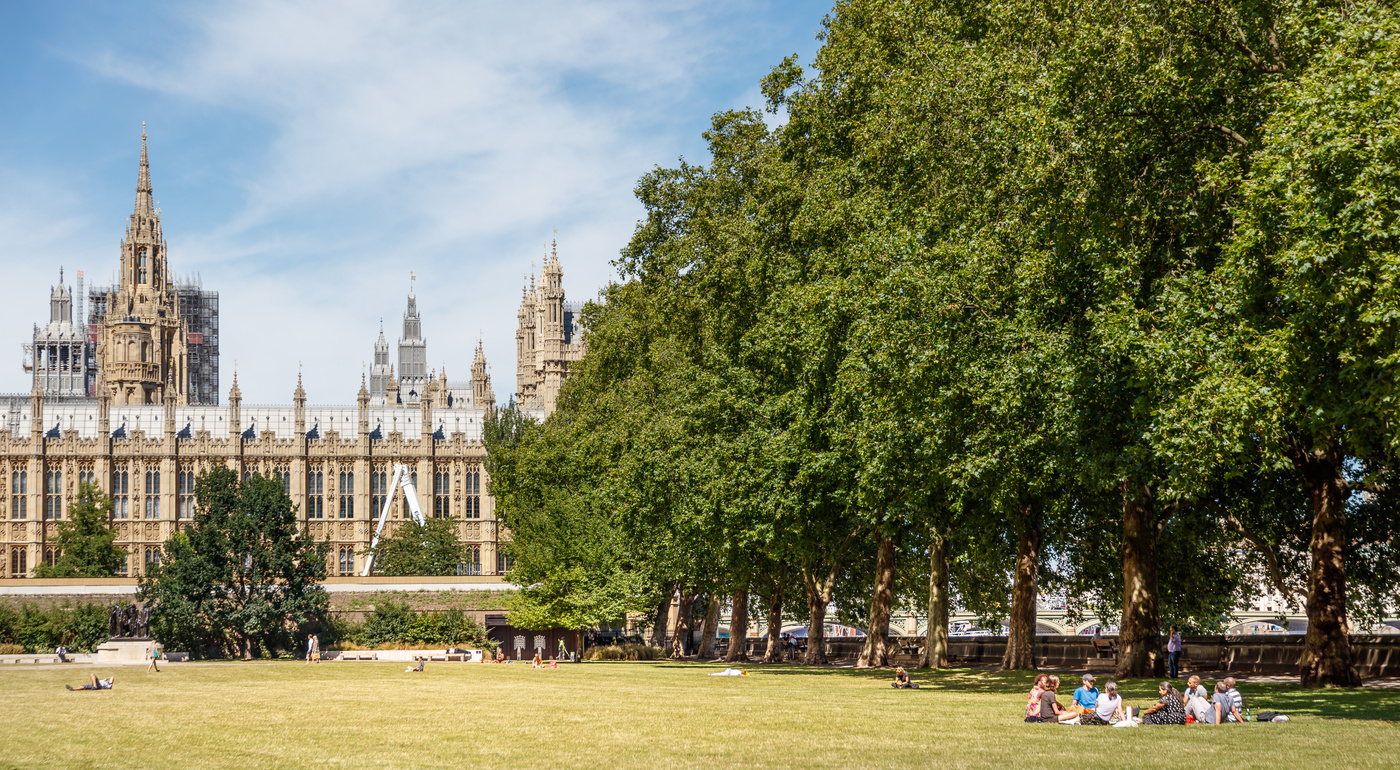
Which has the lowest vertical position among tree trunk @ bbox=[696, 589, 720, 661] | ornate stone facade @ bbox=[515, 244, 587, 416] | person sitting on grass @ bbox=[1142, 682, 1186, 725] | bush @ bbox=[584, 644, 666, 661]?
bush @ bbox=[584, 644, 666, 661]

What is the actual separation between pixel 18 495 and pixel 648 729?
3514 inches

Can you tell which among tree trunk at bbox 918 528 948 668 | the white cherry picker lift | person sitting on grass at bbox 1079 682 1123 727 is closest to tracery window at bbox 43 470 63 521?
the white cherry picker lift

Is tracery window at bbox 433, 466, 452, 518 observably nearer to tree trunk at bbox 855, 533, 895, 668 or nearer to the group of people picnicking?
tree trunk at bbox 855, 533, 895, 668

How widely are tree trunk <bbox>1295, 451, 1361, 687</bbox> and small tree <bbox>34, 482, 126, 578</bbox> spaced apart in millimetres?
69814

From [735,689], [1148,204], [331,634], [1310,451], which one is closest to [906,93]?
Result: [1148,204]

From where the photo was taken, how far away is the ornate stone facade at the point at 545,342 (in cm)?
11112

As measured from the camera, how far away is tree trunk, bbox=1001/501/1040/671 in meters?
32.8

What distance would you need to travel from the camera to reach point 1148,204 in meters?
23.2

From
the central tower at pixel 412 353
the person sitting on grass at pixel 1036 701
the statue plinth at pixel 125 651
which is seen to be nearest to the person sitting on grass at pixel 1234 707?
the person sitting on grass at pixel 1036 701

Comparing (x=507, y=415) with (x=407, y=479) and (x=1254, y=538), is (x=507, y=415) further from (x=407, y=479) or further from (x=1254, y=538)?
(x=1254, y=538)

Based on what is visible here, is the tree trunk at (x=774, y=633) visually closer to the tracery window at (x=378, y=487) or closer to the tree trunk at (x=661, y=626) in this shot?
the tree trunk at (x=661, y=626)

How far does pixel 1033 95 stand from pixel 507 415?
59.5m

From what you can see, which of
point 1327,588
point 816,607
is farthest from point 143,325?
point 1327,588

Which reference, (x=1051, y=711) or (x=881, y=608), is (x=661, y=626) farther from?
(x=1051, y=711)
